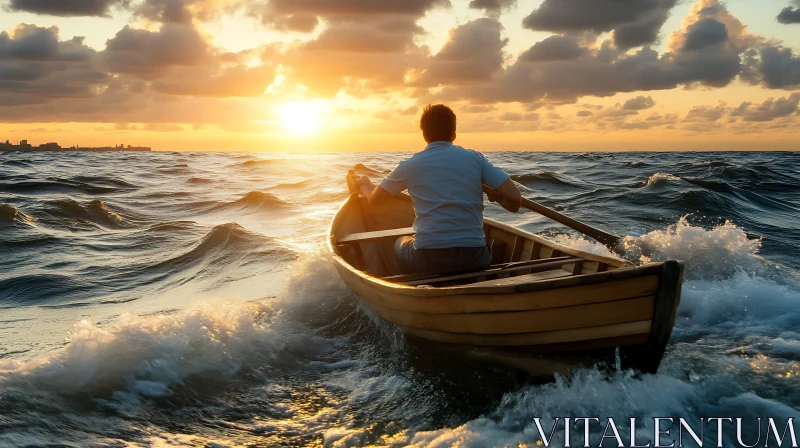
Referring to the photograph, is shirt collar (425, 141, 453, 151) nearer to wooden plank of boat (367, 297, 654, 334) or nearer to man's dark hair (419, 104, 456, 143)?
man's dark hair (419, 104, 456, 143)

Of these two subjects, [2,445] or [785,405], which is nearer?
[2,445]

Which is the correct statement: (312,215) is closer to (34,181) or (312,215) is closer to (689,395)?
(689,395)

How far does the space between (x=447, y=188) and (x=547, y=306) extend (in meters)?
1.69

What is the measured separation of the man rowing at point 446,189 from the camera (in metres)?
5.42

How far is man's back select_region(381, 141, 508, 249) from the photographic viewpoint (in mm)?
5418

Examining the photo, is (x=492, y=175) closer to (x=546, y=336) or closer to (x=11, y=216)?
(x=546, y=336)

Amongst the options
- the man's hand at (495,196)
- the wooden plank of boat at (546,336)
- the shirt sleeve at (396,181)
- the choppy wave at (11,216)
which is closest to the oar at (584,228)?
the man's hand at (495,196)

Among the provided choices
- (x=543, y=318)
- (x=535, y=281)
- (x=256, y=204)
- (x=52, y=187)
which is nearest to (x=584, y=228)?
(x=543, y=318)

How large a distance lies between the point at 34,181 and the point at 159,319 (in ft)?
87.7

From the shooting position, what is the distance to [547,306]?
4.28m

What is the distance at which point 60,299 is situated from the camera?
9.27m

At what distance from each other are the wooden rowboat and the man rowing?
390 millimetres

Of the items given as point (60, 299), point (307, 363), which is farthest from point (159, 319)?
point (60, 299)

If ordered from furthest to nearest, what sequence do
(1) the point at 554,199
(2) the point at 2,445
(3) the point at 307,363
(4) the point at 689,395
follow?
(1) the point at 554,199
(3) the point at 307,363
(4) the point at 689,395
(2) the point at 2,445
